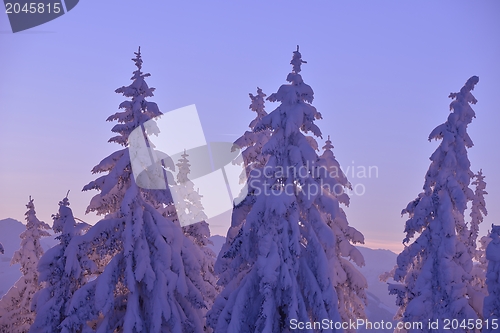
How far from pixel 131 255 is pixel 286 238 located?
271 inches

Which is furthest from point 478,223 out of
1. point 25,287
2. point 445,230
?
point 25,287

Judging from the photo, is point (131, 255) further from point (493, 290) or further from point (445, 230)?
point (493, 290)

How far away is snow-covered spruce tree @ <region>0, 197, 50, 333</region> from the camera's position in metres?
29.8

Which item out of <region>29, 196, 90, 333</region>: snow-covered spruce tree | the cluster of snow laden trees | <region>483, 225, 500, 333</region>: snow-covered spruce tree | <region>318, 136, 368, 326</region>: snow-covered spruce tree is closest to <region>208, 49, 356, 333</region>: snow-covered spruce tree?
the cluster of snow laden trees

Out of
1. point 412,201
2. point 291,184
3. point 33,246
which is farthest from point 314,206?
point 33,246

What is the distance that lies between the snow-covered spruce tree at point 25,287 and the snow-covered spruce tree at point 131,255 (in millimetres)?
11296

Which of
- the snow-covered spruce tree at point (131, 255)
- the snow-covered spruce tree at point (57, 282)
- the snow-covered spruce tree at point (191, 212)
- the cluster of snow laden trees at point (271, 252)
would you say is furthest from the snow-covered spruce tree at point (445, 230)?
the snow-covered spruce tree at point (57, 282)

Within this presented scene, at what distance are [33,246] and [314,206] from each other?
2171 cm

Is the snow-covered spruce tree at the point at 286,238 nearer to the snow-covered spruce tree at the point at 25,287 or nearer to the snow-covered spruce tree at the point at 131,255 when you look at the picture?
the snow-covered spruce tree at the point at 131,255

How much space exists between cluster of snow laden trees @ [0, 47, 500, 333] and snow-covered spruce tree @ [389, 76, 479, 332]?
5 cm

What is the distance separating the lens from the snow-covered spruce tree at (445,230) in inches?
794

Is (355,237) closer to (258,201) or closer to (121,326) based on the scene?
(258,201)

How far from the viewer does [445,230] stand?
66.4 ft

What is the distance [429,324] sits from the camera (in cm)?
2055
